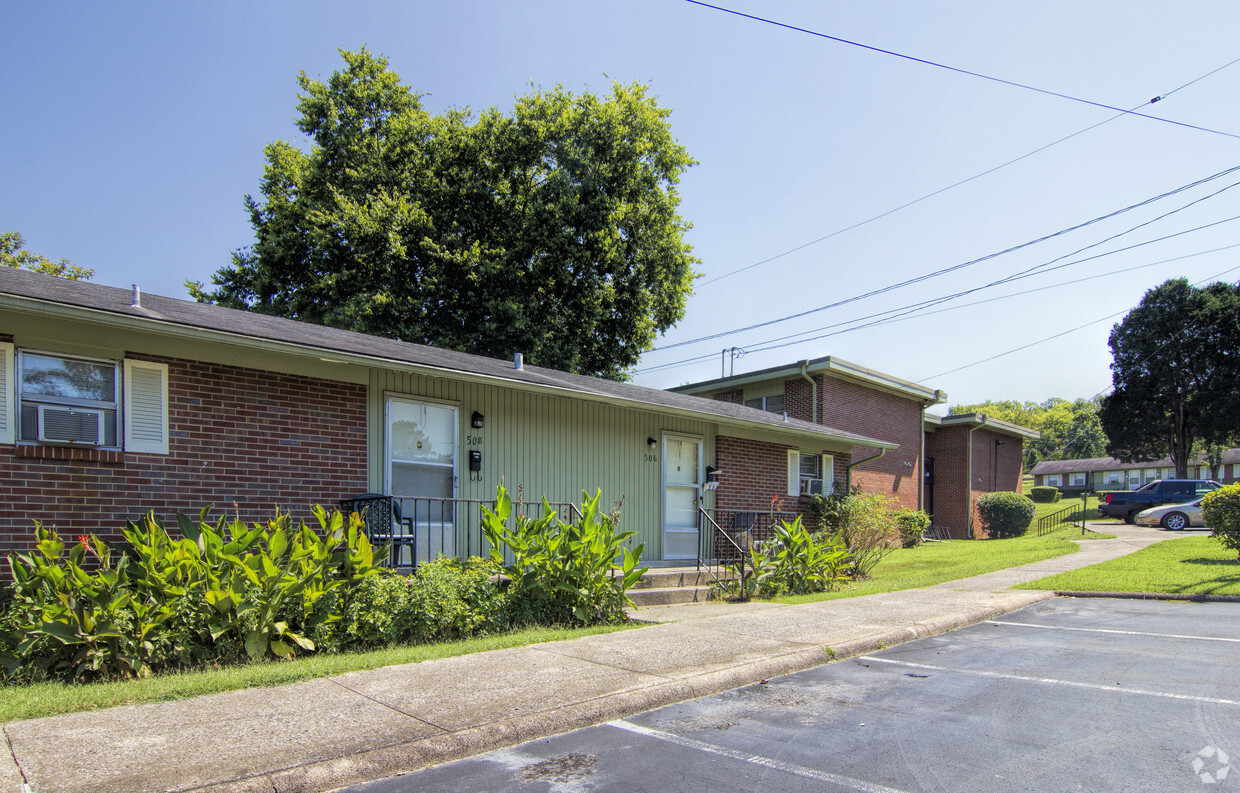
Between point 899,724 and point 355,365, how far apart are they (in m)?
6.62

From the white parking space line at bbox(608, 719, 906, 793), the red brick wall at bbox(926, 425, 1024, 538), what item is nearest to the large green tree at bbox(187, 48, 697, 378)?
the red brick wall at bbox(926, 425, 1024, 538)

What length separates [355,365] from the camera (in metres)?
8.67

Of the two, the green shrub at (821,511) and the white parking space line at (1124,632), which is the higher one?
the green shrub at (821,511)

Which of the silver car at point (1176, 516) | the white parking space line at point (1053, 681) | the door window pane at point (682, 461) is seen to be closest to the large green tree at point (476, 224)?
the door window pane at point (682, 461)

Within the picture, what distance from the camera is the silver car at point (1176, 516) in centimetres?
2592

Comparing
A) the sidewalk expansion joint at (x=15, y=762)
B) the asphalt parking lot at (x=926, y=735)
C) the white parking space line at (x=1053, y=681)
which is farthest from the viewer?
the white parking space line at (x=1053, y=681)

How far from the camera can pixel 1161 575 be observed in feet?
40.4

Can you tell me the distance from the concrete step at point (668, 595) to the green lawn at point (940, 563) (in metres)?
1.07

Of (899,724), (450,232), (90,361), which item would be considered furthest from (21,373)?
(450,232)

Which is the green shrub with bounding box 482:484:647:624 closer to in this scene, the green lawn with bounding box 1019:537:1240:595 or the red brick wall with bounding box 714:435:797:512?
the red brick wall with bounding box 714:435:797:512

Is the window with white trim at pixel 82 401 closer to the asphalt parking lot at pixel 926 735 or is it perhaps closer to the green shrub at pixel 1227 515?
the asphalt parking lot at pixel 926 735

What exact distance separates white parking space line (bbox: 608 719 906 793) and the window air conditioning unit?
214 inches

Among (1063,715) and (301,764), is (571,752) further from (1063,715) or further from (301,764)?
(1063,715)

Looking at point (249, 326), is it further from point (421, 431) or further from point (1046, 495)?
point (1046, 495)
